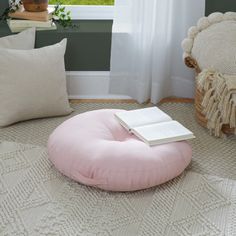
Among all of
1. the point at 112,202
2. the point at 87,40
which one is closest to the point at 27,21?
the point at 87,40

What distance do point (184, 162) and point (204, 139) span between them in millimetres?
442

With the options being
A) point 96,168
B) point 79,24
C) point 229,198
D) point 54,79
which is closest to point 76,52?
point 79,24

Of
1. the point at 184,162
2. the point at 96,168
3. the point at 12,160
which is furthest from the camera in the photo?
the point at 12,160

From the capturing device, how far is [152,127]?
2289 mm

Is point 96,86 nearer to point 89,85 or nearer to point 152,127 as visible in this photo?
point 89,85

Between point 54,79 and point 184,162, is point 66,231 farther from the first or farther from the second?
point 54,79

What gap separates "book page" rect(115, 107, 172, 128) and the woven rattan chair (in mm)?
350

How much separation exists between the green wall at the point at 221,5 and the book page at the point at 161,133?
1026 millimetres

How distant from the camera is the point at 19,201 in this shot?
206 centimetres

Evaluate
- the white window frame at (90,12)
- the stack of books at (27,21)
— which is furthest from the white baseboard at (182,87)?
the stack of books at (27,21)

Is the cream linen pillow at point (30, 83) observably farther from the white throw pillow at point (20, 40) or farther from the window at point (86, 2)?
the window at point (86, 2)

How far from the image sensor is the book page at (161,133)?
219 cm

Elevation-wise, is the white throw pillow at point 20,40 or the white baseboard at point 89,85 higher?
the white throw pillow at point 20,40

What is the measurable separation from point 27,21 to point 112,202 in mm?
1347
